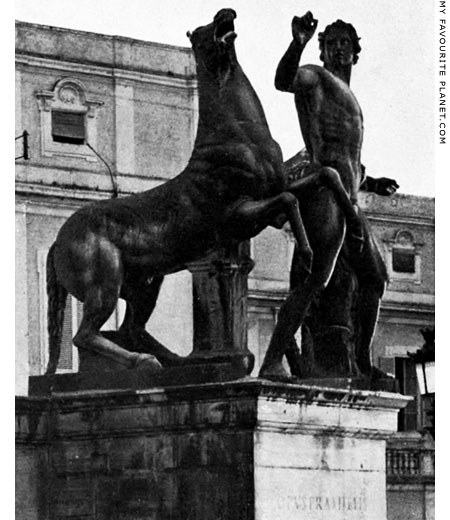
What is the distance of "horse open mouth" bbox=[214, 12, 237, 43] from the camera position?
17.0 m

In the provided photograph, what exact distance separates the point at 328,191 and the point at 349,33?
1.43m

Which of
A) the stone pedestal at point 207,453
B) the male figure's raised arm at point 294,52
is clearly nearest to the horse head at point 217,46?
the male figure's raised arm at point 294,52

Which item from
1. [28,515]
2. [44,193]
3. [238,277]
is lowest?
[28,515]

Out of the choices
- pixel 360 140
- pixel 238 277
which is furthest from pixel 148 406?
pixel 360 140

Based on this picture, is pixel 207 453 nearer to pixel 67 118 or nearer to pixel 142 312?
pixel 142 312

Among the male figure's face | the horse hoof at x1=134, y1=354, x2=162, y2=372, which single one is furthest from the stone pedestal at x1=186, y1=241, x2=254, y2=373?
the male figure's face

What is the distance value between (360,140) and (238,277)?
1473 mm

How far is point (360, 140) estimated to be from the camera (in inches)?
701

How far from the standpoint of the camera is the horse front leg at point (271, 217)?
16820mm

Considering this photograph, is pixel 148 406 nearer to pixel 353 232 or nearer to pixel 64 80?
pixel 353 232

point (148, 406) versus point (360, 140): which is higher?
point (360, 140)

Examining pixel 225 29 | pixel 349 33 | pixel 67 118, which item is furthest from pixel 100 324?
pixel 67 118

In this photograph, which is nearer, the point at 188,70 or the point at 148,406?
the point at 148,406

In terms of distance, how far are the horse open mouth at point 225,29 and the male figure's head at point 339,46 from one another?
1.17 m
